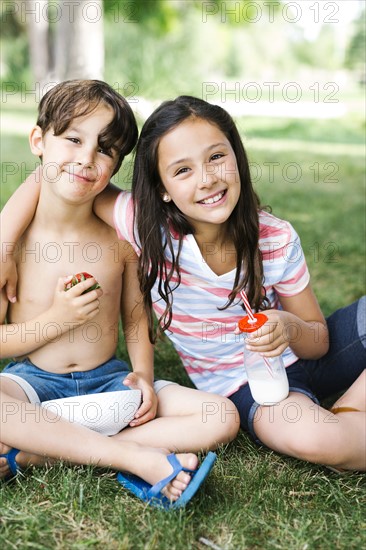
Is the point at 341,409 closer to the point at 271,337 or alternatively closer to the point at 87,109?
the point at 271,337

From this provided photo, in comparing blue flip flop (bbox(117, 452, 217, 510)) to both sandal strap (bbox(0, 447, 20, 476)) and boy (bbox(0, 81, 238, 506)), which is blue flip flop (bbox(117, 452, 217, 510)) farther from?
sandal strap (bbox(0, 447, 20, 476))

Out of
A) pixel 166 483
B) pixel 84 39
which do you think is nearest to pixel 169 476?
pixel 166 483

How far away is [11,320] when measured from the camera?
212cm

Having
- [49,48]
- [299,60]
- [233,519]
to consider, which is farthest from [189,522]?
[299,60]

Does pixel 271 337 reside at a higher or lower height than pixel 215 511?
higher

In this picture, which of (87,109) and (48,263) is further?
(48,263)

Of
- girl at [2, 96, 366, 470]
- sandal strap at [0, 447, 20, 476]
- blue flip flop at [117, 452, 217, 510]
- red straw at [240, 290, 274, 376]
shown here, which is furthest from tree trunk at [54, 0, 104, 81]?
blue flip flop at [117, 452, 217, 510]

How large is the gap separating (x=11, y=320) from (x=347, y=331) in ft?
3.43

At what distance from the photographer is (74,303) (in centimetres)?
190

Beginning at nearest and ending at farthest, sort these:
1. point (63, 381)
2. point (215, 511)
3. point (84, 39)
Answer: point (215, 511), point (63, 381), point (84, 39)

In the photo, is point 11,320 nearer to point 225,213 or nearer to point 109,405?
point 109,405

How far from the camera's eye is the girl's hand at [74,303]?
1.90 meters

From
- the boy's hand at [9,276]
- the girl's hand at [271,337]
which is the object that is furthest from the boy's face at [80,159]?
the girl's hand at [271,337]

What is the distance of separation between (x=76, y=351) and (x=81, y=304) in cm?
23
